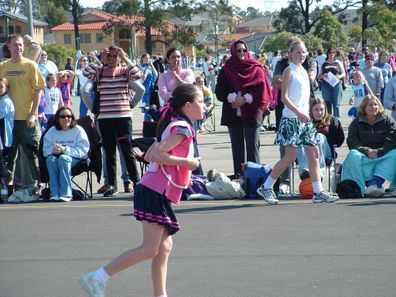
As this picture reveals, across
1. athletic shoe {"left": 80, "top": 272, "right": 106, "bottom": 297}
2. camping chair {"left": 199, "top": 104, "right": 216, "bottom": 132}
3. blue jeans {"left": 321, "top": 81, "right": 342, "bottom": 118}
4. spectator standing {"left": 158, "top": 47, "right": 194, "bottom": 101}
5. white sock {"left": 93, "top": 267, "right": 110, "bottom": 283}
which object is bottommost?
camping chair {"left": 199, "top": 104, "right": 216, "bottom": 132}

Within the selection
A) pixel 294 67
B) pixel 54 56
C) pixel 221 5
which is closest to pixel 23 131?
pixel 294 67

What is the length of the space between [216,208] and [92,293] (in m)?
4.65

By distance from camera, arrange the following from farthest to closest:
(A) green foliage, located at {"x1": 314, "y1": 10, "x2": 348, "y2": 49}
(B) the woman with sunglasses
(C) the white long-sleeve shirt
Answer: (A) green foliage, located at {"x1": 314, "y1": 10, "x2": 348, "y2": 49} → (C) the white long-sleeve shirt → (B) the woman with sunglasses

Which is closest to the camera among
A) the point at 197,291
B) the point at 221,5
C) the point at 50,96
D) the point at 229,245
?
the point at 197,291

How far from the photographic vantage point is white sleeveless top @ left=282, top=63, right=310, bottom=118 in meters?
10.7

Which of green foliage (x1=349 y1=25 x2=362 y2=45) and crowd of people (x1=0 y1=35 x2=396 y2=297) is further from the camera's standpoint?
green foliage (x1=349 y1=25 x2=362 y2=45)

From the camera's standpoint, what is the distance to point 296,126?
10672mm

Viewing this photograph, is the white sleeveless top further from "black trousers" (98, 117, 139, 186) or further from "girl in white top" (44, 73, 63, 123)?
"girl in white top" (44, 73, 63, 123)

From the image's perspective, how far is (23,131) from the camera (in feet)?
39.8

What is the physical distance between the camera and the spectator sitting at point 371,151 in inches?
444

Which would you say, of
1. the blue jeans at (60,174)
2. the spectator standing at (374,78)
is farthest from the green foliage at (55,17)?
the blue jeans at (60,174)

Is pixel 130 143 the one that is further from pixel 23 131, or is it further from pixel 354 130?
pixel 354 130

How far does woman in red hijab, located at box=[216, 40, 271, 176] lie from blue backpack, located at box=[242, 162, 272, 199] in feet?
2.32

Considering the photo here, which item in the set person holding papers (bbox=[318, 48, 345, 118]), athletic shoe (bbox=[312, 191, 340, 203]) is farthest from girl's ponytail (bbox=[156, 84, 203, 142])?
person holding papers (bbox=[318, 48, 345, 118])
